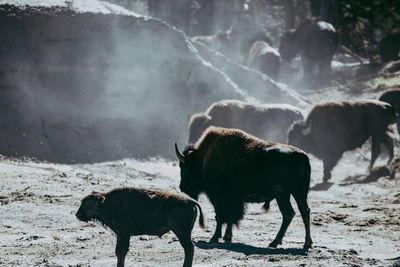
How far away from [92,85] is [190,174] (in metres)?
6.85

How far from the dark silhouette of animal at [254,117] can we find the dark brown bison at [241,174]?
237 inches

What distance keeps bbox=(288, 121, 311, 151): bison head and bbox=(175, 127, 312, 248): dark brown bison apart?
244 inches

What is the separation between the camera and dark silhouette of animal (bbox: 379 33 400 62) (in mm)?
25828

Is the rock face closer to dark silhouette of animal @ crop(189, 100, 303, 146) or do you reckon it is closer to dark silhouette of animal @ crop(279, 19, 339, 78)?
dark silhouette of animal @ crop(189, 100, 303, 146)

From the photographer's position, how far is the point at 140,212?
217 inches

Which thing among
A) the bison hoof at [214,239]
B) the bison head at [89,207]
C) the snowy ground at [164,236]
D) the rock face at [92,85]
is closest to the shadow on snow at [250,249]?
the snowy ground at [164,236]

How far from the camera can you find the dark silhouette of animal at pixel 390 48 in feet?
84.7

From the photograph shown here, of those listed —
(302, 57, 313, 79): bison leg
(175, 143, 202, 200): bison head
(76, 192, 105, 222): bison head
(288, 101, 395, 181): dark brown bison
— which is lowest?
(302, 57, 313, 79): bison leg

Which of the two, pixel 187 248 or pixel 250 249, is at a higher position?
pixel 187 248

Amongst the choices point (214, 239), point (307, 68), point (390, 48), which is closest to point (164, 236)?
point (214, 239)

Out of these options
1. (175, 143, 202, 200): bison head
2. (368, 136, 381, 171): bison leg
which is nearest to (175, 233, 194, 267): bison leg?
(175, 143, 202, 200): bison head

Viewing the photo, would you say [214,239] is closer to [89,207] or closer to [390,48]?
[89,207]

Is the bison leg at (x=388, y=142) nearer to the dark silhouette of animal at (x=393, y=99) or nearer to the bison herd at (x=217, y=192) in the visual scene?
the dark silhouette of animal at (x=393, y=99)

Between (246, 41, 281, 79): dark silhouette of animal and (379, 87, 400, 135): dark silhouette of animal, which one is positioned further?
(246, 41, 281, 79): dark silhouette of animal
